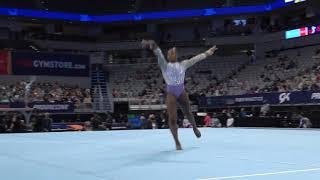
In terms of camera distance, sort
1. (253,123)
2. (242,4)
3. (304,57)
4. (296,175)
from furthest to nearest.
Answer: (242,4), (304,57), (253,123), (296,175)

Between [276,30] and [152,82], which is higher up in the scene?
[276,30]

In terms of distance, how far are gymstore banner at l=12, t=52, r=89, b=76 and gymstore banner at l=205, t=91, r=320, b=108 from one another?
9.46 meters

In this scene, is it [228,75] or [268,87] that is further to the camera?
[228,75]

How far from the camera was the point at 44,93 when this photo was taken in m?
35.7

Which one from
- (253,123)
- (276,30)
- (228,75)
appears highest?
(276,30)

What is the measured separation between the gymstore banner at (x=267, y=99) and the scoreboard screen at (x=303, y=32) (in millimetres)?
10809

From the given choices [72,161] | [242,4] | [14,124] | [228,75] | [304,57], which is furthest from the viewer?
[242,4]

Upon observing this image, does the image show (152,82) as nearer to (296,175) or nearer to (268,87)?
(268,87)

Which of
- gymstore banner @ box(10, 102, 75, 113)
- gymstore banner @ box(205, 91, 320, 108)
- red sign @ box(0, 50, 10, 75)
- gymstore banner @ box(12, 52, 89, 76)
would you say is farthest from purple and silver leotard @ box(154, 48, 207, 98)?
gymstore banner @ box(12, 52, 89, 76)

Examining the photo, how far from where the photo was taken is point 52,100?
110ft

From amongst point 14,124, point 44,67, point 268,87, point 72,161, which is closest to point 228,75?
point 268,87

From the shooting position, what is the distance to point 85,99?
1431 inches

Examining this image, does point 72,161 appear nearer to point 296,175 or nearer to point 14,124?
point 296,175

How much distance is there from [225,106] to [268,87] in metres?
3.34
